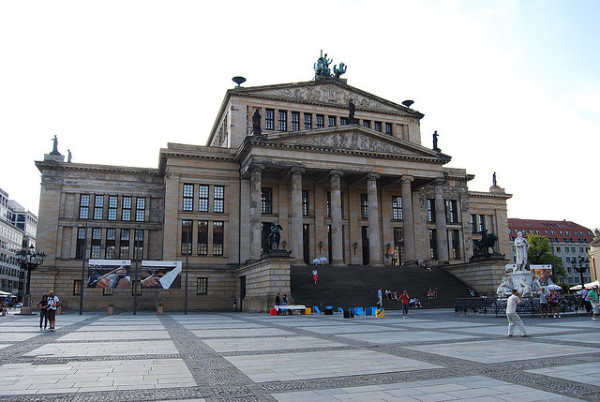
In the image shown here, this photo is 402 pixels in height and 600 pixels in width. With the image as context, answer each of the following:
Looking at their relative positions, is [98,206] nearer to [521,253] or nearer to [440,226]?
[440,226]

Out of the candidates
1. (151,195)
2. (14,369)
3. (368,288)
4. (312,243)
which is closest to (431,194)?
(312,243)

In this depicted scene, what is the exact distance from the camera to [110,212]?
181 feet

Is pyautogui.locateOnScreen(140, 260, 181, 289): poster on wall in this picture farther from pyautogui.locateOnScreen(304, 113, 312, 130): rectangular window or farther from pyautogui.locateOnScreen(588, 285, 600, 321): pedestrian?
pyautogui.locateOnScreen(588, 285, 600, 321): pedestrian

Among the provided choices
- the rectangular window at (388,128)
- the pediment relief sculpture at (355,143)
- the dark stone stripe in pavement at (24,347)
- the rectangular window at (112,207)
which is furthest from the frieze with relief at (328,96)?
the dark stone stripe in pavement at (24,347)

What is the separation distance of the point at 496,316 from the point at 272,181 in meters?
31.2

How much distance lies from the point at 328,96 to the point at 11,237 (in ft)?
306

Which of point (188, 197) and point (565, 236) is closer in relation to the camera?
point (188, 197)

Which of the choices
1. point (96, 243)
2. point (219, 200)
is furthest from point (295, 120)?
point (96, 243)

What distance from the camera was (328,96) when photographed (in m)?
58.8

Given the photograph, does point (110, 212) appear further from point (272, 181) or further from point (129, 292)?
point (272, 181)

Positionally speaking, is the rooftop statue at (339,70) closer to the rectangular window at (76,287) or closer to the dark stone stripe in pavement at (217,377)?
the rectangular window at (76,287)

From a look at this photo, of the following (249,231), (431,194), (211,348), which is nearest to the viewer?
(211,348)

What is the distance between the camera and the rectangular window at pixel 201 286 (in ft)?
164

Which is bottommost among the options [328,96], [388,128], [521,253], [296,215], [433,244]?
[521,253]
